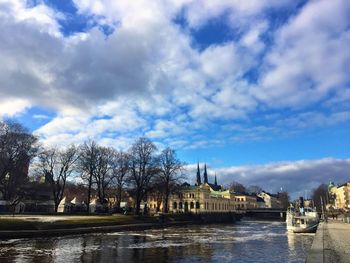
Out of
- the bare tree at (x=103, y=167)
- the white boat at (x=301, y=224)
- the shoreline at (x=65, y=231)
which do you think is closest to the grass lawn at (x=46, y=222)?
the shoreline at (x=65, y=231)

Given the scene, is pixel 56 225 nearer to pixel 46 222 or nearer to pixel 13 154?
pixel 46 222

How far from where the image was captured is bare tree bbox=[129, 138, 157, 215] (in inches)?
3701

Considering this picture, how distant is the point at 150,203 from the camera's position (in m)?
172

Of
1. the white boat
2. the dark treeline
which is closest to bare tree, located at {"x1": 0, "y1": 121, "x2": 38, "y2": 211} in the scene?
the dark treeline

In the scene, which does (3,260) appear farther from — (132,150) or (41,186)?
(41,186)

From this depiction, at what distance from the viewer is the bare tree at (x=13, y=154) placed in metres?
77.1

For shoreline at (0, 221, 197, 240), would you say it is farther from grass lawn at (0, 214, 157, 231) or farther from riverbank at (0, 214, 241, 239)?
grass lawn at (0, 214, 157, 231)

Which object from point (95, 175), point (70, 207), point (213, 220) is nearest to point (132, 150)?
point (95, 175)

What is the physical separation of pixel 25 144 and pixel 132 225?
27044 millimetres

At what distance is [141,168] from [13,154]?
2923 centimetres

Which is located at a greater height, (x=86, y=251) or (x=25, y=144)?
(x=25, y=144)

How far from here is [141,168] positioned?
94.8m

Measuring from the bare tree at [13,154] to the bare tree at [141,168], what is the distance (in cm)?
2286

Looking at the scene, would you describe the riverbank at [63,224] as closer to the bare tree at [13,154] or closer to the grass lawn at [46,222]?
the grass lawn at [46,222]
